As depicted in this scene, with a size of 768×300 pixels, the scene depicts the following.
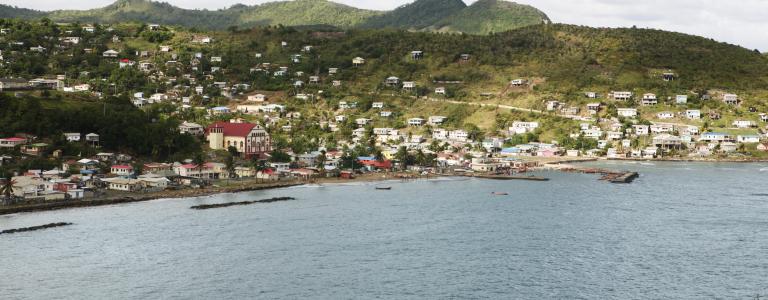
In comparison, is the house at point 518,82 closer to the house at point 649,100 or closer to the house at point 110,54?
the house at point 649,100

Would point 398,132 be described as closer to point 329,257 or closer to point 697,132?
point 697,132

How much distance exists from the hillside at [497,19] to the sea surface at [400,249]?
13038 cm

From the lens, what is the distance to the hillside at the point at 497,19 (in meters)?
185

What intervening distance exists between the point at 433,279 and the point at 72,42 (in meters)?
98.6

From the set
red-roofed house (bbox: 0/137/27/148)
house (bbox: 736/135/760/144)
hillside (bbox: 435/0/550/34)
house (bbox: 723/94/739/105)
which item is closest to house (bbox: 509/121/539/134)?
house (bbox: 736/135/760/144)

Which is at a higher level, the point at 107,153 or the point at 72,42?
the point at 72,42

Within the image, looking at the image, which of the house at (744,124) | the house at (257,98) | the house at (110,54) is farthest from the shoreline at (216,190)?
the house at (110,54)

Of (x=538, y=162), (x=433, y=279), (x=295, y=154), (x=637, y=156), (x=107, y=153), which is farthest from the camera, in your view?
(x=637, y=156)

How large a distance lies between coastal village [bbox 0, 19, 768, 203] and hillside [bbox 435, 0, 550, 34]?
63.8 m

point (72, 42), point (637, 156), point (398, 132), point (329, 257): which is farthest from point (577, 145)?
point (72, 42)

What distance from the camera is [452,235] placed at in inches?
1695

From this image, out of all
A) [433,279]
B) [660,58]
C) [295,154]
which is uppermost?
[660,58]

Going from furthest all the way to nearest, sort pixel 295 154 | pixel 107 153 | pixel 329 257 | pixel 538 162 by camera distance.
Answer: pixel 538 162 → pixel 295 154 → pixel 107 153 → pixel 329 257

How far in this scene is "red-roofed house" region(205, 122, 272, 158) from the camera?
71.9m
